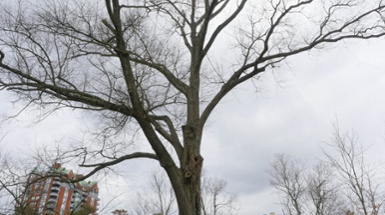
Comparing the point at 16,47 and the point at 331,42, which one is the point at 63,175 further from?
the point at 331,42

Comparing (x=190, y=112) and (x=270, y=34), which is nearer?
(x=190, y=112)

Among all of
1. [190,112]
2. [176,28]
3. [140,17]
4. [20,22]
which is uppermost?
[176,28]

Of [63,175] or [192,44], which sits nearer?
[63,175]

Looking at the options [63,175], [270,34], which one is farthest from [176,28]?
[63,175]

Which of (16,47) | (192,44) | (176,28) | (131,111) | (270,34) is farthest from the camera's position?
(176,28)

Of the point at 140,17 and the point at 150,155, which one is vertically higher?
the point at 140,17

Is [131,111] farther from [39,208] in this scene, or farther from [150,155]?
[39,208]

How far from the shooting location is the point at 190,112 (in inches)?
228

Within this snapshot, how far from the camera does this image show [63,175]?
557cm

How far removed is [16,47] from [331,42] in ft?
21.6

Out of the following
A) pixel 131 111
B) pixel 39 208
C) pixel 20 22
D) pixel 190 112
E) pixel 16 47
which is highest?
pixel 20 22

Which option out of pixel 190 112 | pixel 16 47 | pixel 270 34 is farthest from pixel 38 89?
pixel 270 34

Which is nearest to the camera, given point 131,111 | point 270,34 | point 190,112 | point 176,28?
point 131,111

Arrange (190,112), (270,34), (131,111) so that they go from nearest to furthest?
(131,111), (190,112), (270,34)
